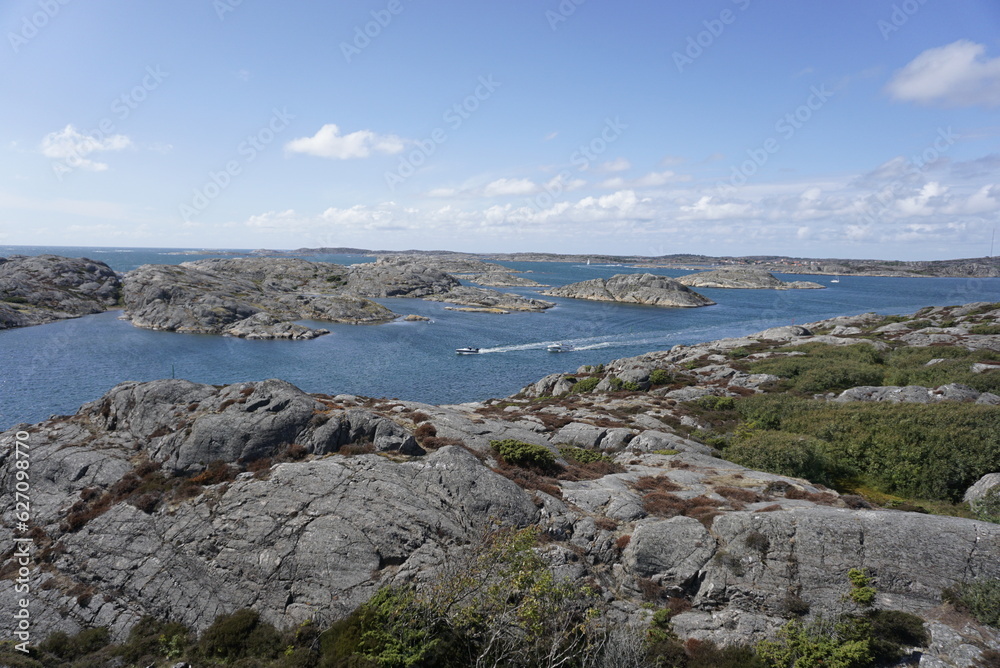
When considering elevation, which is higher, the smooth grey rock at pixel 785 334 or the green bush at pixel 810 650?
the smooth grey rock at pixel 785 334

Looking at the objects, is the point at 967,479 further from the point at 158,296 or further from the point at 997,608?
the point at 158,296

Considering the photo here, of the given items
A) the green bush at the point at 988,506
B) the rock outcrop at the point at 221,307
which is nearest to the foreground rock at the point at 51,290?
the rock outcrop at the point at 221,307

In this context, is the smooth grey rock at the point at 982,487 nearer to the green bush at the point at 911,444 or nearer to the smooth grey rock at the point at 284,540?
the green bush at the point at 911,444

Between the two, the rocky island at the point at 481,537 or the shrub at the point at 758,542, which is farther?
the shrub at the point at 758,542

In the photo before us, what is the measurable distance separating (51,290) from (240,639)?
187 meters

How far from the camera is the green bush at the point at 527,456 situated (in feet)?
89.2

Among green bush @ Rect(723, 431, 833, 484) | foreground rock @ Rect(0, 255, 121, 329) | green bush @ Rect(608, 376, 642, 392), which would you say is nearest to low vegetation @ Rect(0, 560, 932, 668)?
green bush @ Rect(723, 431, 833, 484)

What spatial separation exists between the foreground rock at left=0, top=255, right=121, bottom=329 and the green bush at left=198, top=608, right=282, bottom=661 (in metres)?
153

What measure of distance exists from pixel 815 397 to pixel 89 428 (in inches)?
2300

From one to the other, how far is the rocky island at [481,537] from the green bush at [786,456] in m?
0.13

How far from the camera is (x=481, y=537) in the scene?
2017cm

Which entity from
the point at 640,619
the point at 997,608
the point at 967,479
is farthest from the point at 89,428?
the point at 967,479

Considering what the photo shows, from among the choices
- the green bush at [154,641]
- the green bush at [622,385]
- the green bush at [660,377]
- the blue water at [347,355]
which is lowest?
the blue water at [347,355]

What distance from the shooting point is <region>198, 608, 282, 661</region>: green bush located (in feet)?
53.6
